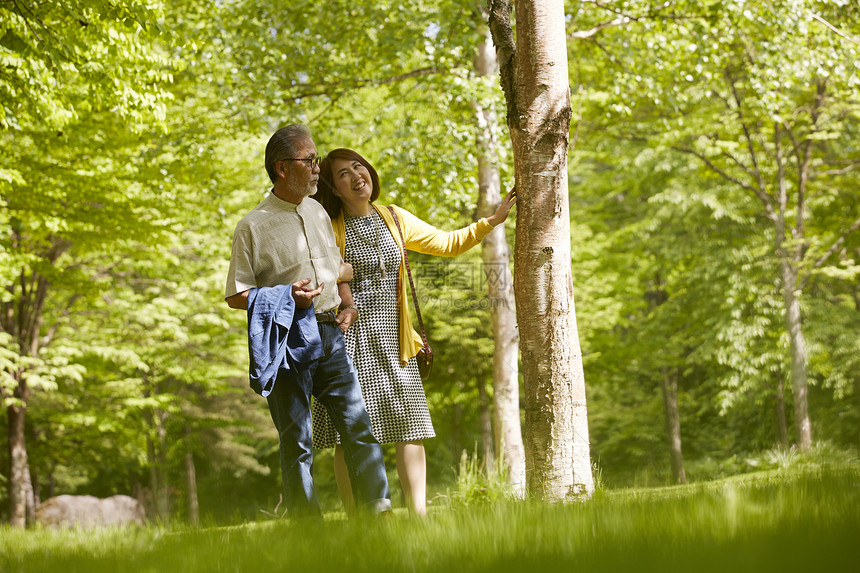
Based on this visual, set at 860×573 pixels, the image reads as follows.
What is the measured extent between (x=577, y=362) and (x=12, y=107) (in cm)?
649

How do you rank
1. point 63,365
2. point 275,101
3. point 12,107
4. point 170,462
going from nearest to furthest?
point 12,107 → point 275,101 → point 63,365 → point 170,462

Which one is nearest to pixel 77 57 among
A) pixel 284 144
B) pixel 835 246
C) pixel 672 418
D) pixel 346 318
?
pixel 284 144

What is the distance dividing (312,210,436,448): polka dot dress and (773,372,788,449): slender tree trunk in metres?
14.2

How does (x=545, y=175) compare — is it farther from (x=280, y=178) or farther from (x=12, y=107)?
(x=12, y=107)

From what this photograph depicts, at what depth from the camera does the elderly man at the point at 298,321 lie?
3387 mm

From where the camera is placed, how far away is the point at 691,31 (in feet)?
33.7

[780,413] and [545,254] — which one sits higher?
[545,254]

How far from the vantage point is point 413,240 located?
4.39 m

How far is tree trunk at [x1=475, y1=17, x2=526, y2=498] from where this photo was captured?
9047mm

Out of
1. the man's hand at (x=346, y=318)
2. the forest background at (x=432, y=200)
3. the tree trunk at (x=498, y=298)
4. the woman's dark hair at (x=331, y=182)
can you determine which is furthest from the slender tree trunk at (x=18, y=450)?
the man's hand at (x=346, y=318)

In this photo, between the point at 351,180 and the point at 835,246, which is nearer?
the point at 351,180

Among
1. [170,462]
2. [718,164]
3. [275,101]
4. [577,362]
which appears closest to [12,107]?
[275,101]

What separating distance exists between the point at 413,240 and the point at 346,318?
0.76 meters

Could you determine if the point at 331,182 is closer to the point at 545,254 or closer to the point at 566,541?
the point at 545,254
